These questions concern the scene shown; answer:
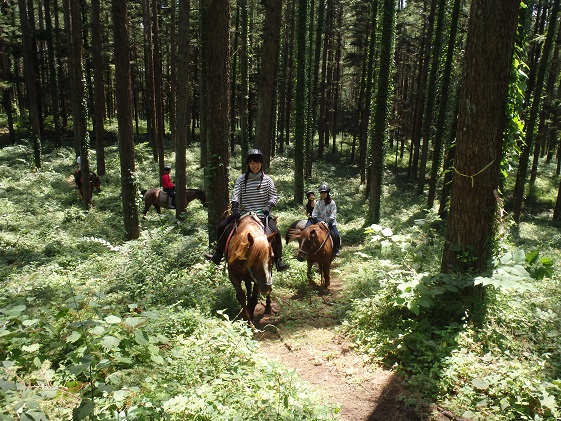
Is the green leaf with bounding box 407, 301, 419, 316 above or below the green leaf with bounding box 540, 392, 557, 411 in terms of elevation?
above

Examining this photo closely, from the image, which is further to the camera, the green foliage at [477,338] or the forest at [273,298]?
the green foliage at [477,338]

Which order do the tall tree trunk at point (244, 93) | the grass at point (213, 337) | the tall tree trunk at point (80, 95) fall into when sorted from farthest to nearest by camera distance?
the tall tree trunk at point (244, 93) < the tall tree trunk at point (80, 95) < the grass at point (213, 337)

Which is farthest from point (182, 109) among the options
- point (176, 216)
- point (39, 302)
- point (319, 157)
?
point (319, 157)

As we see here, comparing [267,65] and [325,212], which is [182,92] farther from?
[325,212]

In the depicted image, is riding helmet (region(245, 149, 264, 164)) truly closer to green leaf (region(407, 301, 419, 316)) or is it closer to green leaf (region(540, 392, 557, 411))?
green leaf (region(407, 301, 419, 316))

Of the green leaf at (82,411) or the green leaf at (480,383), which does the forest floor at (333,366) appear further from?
the green leaf at (82,411)

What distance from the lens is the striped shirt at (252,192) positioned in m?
8.45

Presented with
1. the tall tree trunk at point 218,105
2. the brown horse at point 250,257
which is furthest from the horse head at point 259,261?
the tall tree trunk at point 218,105

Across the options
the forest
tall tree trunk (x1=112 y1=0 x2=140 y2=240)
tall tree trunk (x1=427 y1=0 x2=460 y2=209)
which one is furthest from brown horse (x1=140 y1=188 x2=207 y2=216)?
tall tree trunk (x1=427 y1=0 x2=460 y2=209)

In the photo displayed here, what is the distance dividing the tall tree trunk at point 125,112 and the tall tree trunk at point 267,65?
14.3 feet

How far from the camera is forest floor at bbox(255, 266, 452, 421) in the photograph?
4570 mm

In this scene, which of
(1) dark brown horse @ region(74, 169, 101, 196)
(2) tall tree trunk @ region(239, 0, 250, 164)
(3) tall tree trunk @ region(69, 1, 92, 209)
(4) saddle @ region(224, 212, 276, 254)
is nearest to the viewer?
(4) saddle @ region(224, 212, 276, 254)

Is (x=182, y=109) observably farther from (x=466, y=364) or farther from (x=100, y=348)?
(x=466, y=364)

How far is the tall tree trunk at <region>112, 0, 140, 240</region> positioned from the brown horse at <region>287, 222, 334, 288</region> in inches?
247
